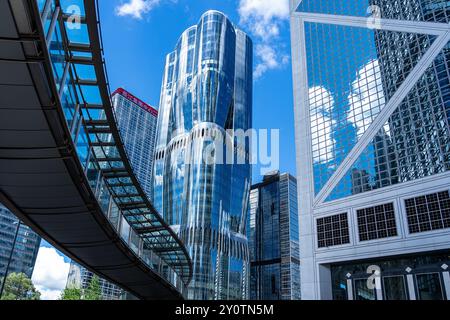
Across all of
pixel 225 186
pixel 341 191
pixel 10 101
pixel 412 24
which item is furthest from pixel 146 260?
pixel 225 186

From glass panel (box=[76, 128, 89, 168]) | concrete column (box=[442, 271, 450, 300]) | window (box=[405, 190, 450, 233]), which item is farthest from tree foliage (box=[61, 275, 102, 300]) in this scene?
glass panel (box=[76, 128, 89, 168])

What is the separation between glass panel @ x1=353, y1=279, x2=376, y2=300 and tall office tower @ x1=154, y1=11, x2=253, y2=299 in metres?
80.7

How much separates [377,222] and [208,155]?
315 ft

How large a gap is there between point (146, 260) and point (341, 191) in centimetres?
3438

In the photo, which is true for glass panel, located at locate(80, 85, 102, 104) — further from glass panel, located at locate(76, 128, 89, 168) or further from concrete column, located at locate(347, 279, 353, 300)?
concrete column, located at locate(347, 279, 353, 300)

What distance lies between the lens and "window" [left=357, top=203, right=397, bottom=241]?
50.5 metres

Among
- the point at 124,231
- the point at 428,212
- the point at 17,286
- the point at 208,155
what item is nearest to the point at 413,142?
the point at 428,212

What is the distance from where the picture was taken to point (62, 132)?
13938 mm

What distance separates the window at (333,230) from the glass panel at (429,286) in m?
9.50

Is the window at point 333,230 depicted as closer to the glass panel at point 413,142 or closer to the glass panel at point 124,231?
the glass panel at point 413,142

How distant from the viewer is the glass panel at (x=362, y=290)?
52.2 metres

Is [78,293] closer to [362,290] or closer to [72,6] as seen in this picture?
[362,290]
